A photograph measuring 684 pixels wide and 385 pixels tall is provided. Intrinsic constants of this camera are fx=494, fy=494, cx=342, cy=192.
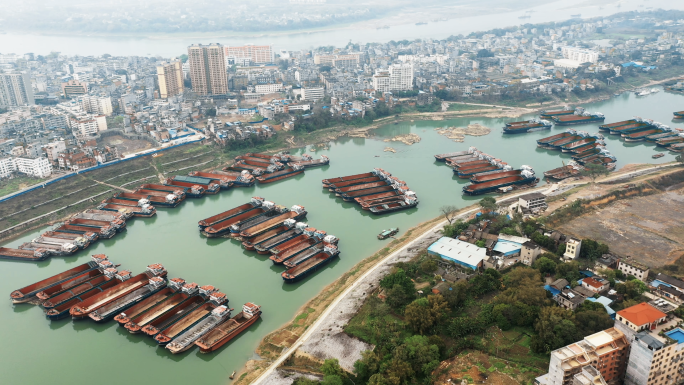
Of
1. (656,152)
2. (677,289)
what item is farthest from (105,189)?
(656,152)

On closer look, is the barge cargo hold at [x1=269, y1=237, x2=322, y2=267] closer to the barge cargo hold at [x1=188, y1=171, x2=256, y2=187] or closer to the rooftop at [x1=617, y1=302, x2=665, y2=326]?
the barge cargo hold at [x1=188, y1=171, x2=256, y2=187]

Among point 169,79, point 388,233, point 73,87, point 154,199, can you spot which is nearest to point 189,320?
point 388,233

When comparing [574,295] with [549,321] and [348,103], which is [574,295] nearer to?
[549,321]

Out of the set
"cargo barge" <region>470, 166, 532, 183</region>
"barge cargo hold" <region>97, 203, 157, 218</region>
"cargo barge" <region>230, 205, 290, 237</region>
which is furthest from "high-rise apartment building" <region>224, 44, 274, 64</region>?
"cargo barge" <region>230, 205, 290, 237</region>

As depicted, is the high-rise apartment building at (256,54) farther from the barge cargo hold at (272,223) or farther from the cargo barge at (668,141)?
the barge cargo hold at (272,223)

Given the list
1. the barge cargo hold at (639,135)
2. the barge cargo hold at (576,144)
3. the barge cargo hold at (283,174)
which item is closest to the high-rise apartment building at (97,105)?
the barge cargo hold at (283,174)
